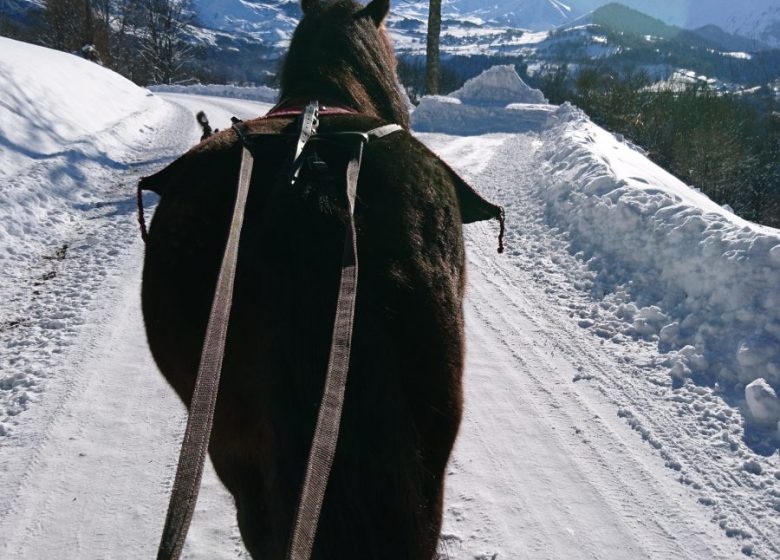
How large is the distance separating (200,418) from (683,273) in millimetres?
4242

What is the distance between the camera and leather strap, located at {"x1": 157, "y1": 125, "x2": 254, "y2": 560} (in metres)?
0.94

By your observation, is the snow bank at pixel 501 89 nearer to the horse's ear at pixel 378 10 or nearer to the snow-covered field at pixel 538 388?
the snow-covered field at pixel 538 388

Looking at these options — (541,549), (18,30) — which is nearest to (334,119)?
(541,549)

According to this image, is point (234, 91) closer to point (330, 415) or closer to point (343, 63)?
point (343, 63)

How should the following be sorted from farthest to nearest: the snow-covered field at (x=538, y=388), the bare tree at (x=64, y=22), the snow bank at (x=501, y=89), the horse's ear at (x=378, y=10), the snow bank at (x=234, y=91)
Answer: the bare tree at (x=64, y=22)
the snow bank at (x=234, y=91)
the snow bank at (x=501, y=89)
the horse's ear at (x=378, y=10)
the snow-covered field at (x=538, y=388)

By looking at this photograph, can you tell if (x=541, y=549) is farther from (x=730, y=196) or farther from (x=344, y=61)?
(x=730, y=196)

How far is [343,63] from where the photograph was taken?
2402 mm

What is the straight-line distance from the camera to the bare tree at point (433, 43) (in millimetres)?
16312

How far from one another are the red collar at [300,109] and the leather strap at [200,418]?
771 mm

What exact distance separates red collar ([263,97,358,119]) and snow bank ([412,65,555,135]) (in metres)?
11.6

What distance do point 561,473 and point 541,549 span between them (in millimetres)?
480

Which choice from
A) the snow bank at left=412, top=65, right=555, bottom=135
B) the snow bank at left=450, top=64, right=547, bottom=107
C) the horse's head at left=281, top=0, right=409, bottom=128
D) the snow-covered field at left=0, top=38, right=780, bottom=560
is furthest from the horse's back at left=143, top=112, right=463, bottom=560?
the snow bank at left=450, top=64, right=547, bottom=107

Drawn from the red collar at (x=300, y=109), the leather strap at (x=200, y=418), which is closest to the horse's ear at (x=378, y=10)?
→ the red collar at (x=300, y=109)

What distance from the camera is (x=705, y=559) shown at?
2139mm
